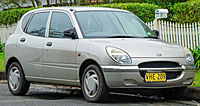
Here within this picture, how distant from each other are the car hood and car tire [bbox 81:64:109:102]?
46 centimetres

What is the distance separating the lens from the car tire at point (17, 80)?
9.90 metres

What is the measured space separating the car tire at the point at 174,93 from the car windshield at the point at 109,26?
1.00 m

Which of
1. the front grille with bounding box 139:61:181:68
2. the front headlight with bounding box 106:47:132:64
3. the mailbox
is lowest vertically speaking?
the mailbox

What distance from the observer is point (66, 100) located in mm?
8883

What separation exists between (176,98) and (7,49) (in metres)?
3.49

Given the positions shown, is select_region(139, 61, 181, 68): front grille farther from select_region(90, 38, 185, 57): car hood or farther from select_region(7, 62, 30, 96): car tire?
select_region(7, 62, 30, 96): car tire

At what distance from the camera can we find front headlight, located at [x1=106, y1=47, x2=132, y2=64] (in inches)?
313

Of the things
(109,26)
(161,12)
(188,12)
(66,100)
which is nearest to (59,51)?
(66,100)

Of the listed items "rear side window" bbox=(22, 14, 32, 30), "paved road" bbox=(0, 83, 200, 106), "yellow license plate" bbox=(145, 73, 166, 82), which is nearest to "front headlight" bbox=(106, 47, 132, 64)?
"yellow license plate" bbox=(145, 73, 166, 82)

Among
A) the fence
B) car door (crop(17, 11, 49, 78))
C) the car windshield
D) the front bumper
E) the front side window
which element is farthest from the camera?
the fence

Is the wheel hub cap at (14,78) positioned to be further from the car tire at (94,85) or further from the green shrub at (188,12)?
the green shrub at (188,12)

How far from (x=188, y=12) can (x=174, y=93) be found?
329 inches

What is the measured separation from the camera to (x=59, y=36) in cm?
920

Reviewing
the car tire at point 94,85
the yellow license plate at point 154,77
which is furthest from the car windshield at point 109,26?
the yellow license plate at point 154,77
